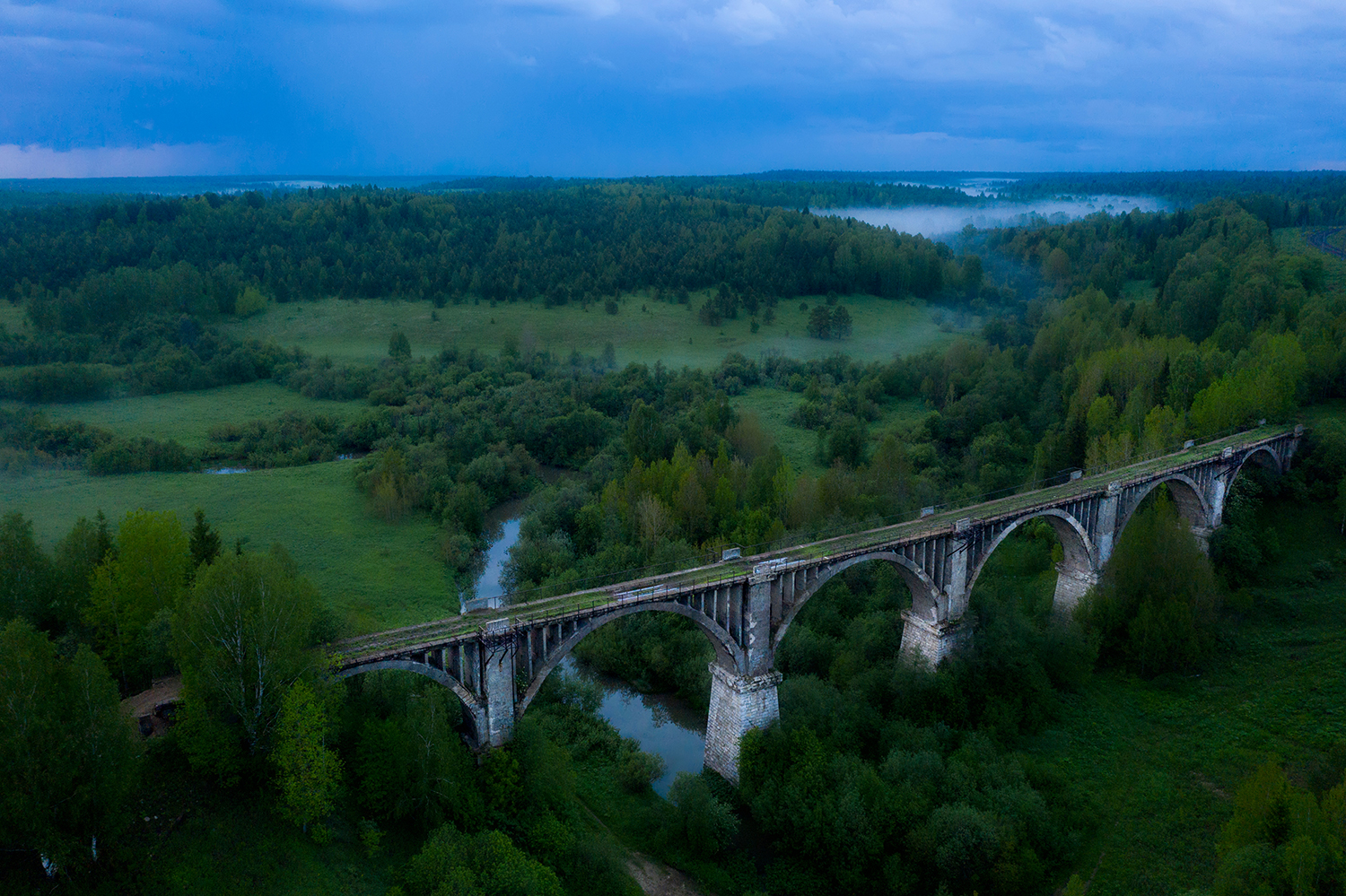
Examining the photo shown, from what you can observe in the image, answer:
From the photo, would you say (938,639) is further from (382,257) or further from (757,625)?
(382,257)

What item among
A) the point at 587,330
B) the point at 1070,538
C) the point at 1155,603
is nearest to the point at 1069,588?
the point at 1070,538

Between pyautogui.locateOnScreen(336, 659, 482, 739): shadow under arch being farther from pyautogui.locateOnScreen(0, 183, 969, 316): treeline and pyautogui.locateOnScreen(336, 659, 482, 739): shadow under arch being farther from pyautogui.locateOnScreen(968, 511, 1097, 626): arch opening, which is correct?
pyautogui.locateOnScreen(0, 183, 969, 316): treeline

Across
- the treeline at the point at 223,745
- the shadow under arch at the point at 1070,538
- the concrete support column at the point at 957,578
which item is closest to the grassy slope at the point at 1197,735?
the shadow under arch at the point at 1070,538

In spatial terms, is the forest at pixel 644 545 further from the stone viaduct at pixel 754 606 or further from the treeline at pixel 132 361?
the stone viaduct at pixel 754 606

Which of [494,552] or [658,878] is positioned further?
[494,552]

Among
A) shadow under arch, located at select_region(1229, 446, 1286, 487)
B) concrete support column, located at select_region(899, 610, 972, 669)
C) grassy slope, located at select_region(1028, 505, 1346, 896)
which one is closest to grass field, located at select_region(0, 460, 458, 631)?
concrete support column, located at select_region(899, 610, 972, 669)
